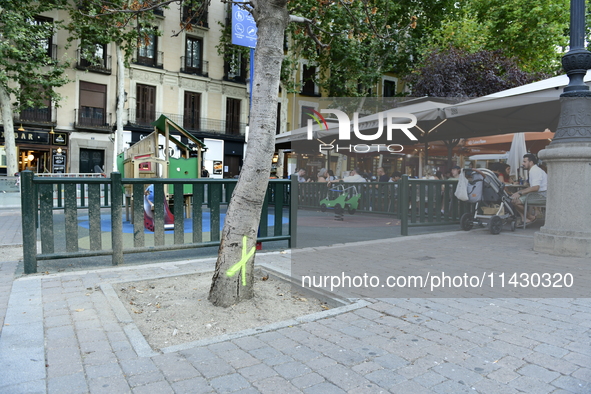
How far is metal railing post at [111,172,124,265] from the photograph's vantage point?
5098 mm

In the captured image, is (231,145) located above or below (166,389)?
above

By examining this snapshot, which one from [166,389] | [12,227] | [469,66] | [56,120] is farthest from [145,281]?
[56,120]

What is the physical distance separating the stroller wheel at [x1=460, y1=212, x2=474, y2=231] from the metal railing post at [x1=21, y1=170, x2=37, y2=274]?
24.5ft

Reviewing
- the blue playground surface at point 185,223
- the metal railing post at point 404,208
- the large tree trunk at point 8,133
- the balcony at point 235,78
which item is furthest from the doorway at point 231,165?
the metal railing post at point 404,208

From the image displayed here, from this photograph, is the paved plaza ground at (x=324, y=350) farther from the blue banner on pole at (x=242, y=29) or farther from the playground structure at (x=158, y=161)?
the playground structure at (x=158, y=161)

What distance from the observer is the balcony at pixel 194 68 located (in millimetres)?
30594

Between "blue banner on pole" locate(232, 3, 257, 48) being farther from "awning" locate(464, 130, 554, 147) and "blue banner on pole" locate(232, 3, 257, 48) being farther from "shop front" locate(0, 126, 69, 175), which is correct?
"shop front" locate(0, 126, 69, 175)

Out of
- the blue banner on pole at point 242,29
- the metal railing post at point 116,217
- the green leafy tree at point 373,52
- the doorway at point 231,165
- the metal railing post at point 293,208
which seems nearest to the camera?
the metal railing post at point 116,217

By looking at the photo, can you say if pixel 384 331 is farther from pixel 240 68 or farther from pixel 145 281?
pixel 240 68

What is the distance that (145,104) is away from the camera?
2917cm

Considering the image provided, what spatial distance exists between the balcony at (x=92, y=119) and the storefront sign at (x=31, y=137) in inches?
71.3

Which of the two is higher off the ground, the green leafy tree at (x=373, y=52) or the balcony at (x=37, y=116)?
the green leafy tree at (x=373, y=52)

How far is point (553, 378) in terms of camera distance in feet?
8.13

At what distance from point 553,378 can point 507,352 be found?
38cm
